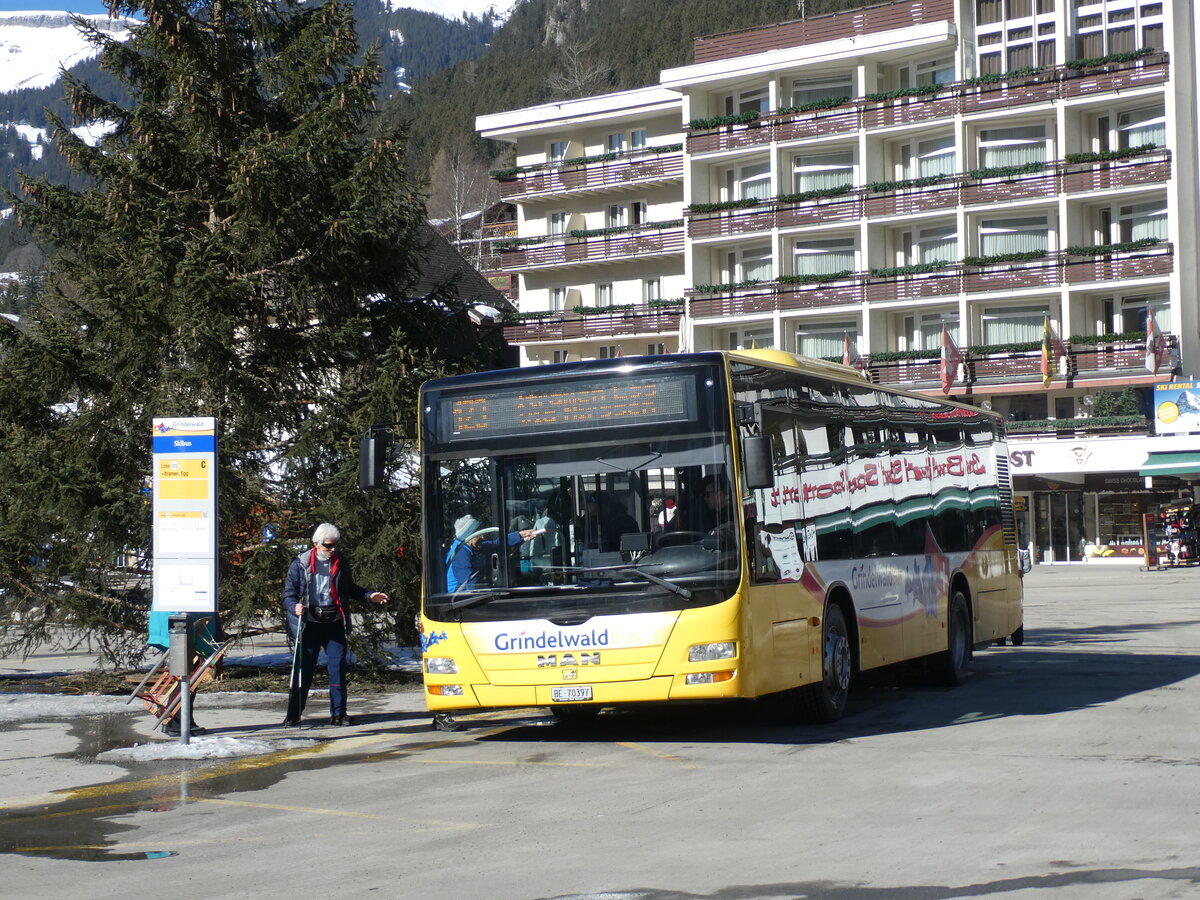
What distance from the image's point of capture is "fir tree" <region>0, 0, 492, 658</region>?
53.5 ft

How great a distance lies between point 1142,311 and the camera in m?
53.6

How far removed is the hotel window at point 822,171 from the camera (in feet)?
195

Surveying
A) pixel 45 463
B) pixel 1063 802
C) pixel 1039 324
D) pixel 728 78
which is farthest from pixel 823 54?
pixel 1063 802

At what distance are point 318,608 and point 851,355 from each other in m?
44.9

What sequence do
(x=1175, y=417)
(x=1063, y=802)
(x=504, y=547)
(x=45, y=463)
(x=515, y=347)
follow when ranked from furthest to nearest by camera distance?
(x=515, y=347) → (x=1175, y=417) → (x=45, y=463) → (x=504, y=547) → (x=1063, y=802)

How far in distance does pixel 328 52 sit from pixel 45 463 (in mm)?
5537

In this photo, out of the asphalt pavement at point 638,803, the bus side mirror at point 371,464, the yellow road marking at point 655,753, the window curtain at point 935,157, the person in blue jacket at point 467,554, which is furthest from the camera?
the window curtain at point 935,157

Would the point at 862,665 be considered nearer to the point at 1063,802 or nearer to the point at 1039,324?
the point at 1063,802

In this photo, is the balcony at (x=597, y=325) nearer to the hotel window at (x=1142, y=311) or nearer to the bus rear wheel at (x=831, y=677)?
the hotel window at (x=1142, y=311)

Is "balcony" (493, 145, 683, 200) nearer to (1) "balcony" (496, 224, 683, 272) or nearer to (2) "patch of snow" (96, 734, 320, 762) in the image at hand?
(1) "balcony" (496, 224, 683, 272)

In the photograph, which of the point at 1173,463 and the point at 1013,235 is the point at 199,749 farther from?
the point at 1013,235

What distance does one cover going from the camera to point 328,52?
701 inches

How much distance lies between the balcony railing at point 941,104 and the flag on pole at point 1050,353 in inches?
308

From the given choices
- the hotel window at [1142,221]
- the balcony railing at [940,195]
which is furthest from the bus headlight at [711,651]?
the hotel window at [1142,221]
